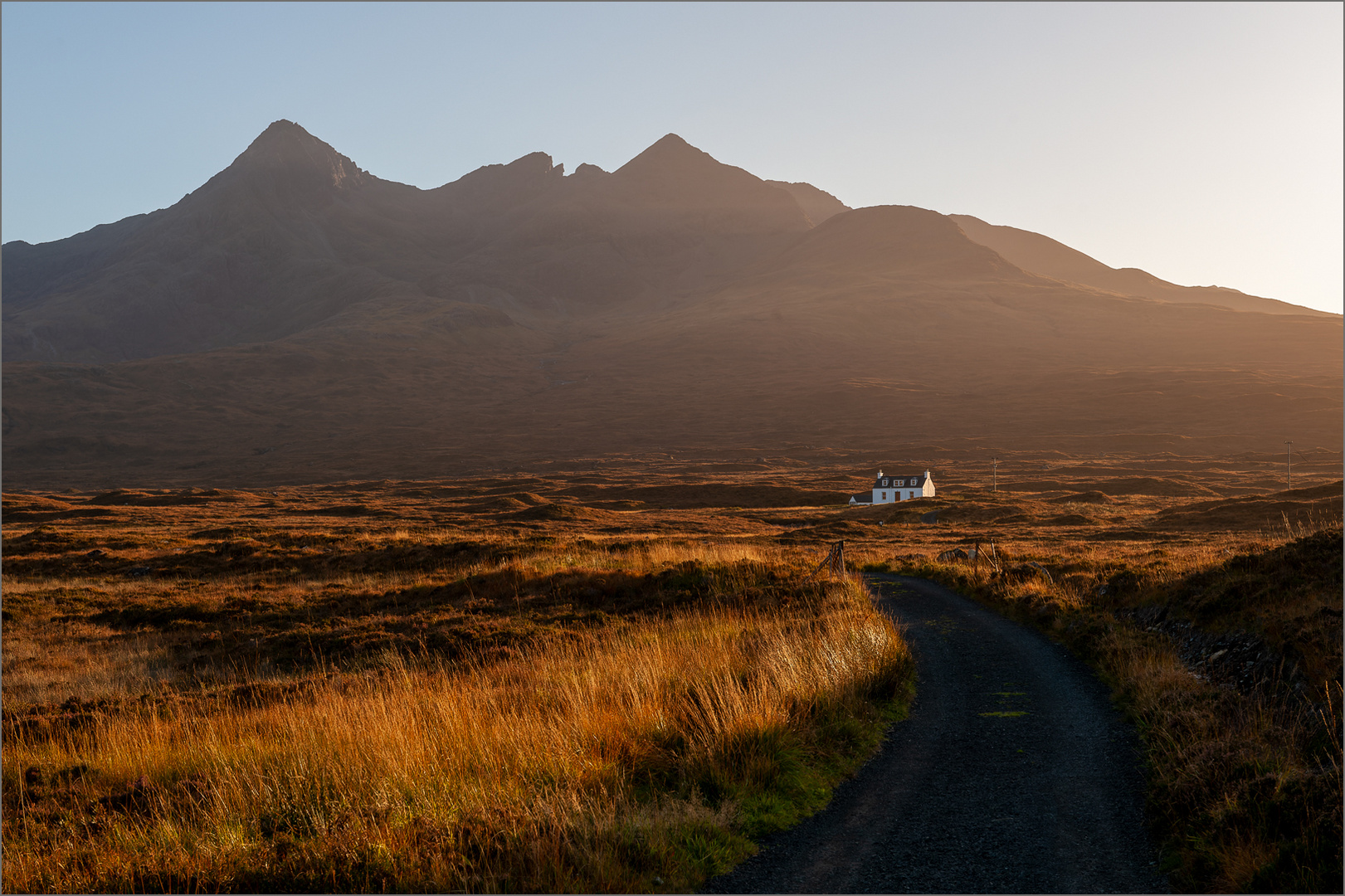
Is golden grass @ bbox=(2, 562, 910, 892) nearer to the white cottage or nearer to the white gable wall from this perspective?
the white cottage

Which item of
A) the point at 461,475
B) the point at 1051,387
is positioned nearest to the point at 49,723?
the point at 461,475

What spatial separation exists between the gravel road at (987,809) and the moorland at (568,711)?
1.21 feet

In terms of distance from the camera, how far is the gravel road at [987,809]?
707 centimetres

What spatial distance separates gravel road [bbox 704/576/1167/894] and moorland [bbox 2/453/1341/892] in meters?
0.37

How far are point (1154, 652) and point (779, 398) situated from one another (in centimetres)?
18628

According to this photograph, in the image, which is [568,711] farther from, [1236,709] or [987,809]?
[1236,709]

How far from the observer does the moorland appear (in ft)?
22.4

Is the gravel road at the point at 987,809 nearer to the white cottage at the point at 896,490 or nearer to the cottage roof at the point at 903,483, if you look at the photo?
the white cottage at the point at 896,490

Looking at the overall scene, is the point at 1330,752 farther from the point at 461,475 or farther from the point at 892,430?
the point at 892,430

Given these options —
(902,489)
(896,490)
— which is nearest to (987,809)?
(896,490)

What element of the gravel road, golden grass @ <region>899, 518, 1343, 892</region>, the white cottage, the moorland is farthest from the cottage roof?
the gravel road

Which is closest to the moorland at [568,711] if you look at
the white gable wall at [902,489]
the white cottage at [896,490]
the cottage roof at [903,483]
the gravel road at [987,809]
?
the gravel road at [987,809]

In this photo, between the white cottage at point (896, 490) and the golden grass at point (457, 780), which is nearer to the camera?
the golden grass at point (457, 780)

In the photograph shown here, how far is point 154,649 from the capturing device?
2225 cm
